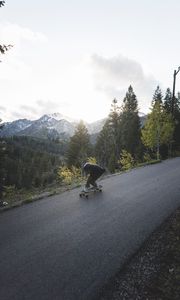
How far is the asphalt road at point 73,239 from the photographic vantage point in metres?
6.12

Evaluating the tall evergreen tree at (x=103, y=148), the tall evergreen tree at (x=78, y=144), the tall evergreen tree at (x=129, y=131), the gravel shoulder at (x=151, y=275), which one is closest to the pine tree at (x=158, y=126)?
the tall evergreen tree at (x=129, y=131)

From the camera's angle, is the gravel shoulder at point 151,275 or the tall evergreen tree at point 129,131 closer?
the gravel shoulder at point 151,275

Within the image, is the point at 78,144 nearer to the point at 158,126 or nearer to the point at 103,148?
the point at 158,126

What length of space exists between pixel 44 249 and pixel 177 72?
3717 cm

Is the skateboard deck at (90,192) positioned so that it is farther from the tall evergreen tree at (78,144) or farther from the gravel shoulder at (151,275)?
the tall evergreen tree at (78,144)

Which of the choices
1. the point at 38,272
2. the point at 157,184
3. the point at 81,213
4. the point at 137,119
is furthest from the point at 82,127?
the point at 38,272

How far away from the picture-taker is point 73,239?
861cm

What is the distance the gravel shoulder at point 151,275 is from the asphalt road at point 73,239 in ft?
0.74

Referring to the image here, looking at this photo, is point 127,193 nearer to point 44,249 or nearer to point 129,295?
point 44,249

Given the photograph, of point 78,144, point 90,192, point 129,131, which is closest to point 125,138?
point 129,131

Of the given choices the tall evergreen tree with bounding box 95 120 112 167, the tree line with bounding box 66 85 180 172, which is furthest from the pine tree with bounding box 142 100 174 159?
the tall evergreen tree with bounding box 95 120 112 167

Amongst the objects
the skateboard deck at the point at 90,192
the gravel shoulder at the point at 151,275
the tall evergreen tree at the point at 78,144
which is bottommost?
the gravel shoulder at the point at 151,275

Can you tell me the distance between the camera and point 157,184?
1641cm

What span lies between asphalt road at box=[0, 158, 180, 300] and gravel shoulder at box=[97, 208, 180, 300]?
0.74ft
